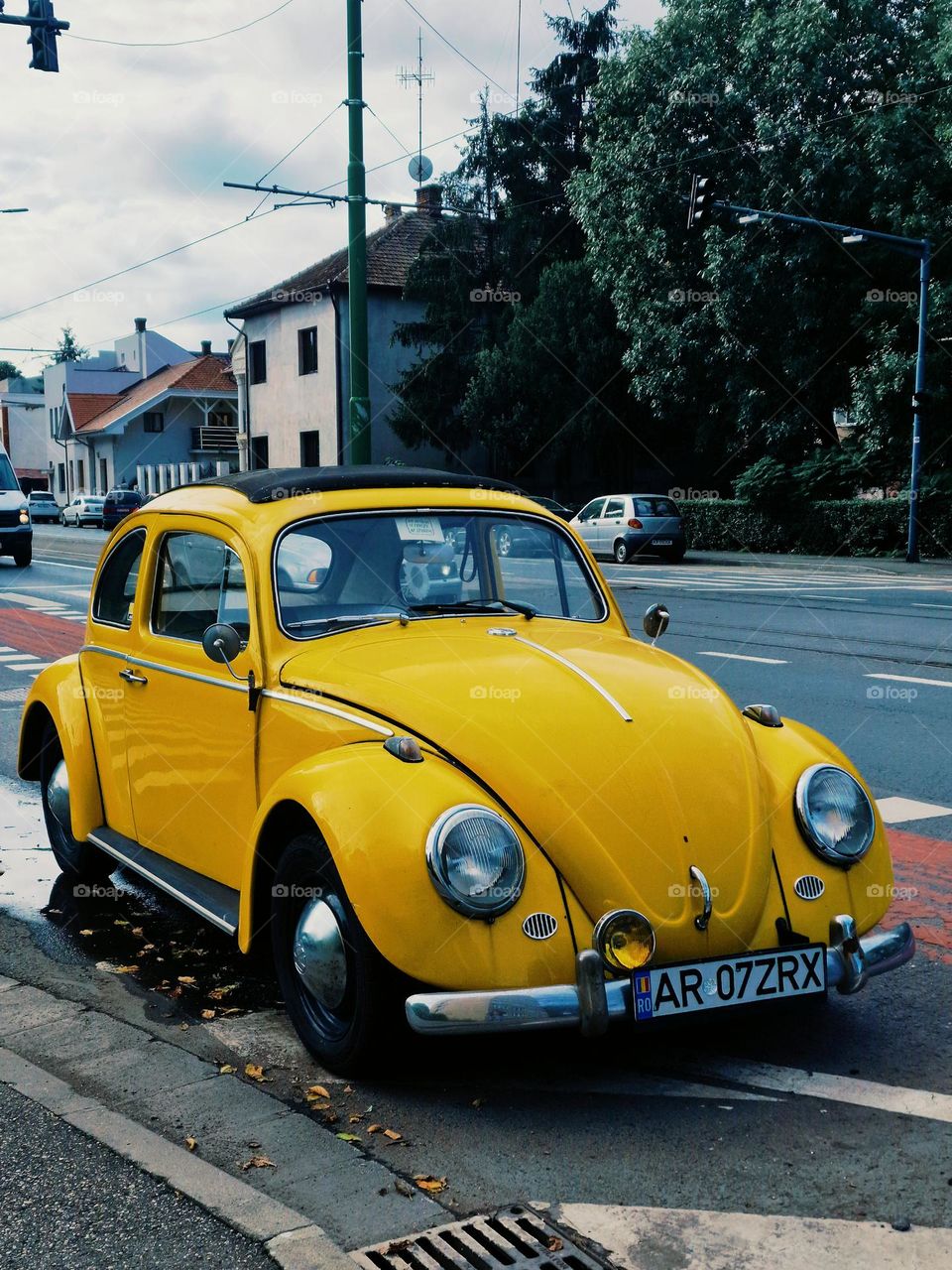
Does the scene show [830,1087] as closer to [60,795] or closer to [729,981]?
[729,981]

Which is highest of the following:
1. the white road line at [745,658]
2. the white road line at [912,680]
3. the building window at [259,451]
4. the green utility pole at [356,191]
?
the green utility pole at [356,191]

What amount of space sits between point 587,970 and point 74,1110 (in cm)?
139

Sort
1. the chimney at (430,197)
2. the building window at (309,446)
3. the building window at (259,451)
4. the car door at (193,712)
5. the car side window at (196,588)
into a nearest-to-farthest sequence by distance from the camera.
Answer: the car door at (193,712), the car side window at (196,588), the chimney at (430,197), the building window at (309,446), the building window at (259,451)

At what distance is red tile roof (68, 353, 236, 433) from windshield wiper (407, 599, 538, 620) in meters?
63.8

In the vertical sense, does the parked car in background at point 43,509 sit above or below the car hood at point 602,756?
below

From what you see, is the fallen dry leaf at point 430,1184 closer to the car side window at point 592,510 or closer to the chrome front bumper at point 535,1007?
the chrome front bumper at point 535,1007

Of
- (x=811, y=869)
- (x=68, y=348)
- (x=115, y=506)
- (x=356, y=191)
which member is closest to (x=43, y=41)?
(x=356, y=191)

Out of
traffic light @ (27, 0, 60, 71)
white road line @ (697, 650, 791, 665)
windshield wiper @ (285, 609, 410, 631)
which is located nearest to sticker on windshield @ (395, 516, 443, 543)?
windshield wiper @ (285, 609, 410, 631)

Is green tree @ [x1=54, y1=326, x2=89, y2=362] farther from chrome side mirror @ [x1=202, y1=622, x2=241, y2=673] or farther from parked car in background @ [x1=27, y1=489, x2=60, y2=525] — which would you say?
chrome side mirror @ [x1=202, y1=622, x2=241, y2=673]

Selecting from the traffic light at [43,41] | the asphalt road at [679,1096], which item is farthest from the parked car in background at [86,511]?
the asphalt road at [679,1096]

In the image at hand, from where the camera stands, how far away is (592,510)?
3306cm

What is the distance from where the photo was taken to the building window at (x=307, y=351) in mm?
48156

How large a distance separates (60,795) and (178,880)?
1359mm

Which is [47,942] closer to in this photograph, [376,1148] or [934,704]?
[376,1148]
